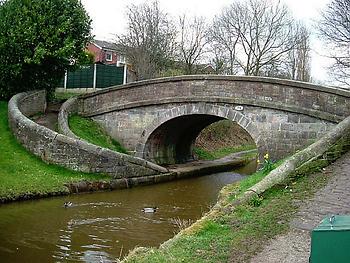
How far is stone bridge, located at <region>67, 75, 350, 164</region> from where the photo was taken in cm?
1550

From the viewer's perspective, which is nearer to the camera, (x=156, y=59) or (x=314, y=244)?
(x=314, y=244)

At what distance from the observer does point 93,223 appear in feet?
34.3

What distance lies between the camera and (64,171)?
14492mm

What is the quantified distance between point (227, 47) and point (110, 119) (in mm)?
18138

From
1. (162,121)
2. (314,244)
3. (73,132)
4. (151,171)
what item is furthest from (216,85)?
(314,244)

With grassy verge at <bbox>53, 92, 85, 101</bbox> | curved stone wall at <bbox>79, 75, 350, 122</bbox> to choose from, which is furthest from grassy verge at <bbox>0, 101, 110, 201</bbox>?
grassy verge at <bbox>53, 92, 85, 101</bbox>

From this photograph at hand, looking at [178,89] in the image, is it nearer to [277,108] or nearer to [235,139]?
[277,108]

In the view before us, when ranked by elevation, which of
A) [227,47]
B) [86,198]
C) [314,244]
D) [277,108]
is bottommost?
[86,198]

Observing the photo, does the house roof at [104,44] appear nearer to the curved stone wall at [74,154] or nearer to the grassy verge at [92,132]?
the grassy verge at [92,132]

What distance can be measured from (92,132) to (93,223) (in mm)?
9167

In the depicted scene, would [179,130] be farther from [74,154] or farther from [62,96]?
[74,154]

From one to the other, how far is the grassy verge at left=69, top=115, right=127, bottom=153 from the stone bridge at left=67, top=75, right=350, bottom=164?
280mm

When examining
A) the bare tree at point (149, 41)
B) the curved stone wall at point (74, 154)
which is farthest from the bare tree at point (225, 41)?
the curved stone wall at point (74, 154)

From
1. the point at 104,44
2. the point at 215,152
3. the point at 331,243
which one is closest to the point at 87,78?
the point at 215,152
